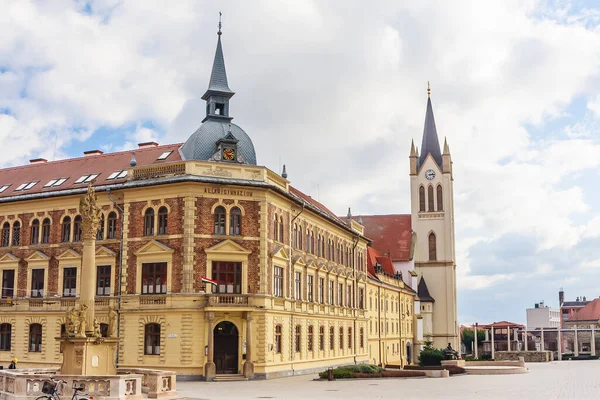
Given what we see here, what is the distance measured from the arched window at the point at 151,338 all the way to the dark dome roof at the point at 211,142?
11075mm

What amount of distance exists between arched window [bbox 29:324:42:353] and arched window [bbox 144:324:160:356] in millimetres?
8715

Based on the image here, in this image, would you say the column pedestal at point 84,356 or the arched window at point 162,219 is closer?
the column pedestal at point 84,356

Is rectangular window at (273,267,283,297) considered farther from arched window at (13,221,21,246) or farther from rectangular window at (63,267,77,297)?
arched window at (13,221,21,246)

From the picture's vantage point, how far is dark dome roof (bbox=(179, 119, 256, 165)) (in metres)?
47.5

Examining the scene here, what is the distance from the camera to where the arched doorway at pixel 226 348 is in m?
42.3

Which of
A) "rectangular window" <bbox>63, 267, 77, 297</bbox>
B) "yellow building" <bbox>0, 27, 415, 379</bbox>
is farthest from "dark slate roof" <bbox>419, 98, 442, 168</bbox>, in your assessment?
"rectangular window" <bbox>63, 267, 77, 297</bbox>

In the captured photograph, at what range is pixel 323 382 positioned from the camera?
4159 centimetres

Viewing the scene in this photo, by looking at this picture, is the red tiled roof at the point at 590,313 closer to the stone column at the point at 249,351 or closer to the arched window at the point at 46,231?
the stone column at the point at 249,351

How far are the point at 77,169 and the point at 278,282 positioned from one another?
17.0m

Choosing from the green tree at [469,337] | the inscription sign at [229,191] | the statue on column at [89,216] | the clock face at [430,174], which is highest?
the clock face at [430,174]

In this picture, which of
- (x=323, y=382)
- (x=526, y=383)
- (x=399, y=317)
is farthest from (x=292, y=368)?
(x=399, y=317)

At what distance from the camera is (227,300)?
4216cm

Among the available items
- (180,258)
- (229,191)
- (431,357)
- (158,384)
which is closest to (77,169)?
(180,258)

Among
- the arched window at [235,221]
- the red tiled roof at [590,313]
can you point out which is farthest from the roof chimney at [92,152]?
the red tiled roof at [590,313]
